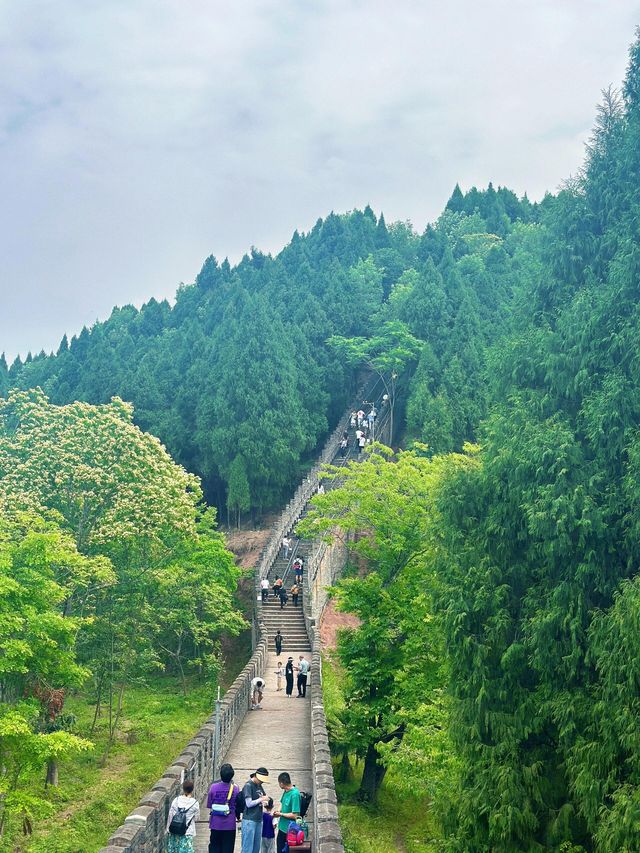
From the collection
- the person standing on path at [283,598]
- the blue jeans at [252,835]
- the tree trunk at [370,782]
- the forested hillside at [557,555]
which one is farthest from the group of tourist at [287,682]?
the blue jeans at [252,835]

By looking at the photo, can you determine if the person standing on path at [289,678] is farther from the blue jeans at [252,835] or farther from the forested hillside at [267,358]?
the forested hillside at [267,358]

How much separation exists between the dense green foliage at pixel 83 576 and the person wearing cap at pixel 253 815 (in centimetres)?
818

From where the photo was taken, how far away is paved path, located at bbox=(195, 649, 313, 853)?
13453 millimetres

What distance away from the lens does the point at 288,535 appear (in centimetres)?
3594

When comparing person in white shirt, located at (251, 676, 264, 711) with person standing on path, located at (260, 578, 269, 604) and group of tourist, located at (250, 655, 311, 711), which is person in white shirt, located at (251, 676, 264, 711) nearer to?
group of tourist, located at (250, 655, 311, 711)

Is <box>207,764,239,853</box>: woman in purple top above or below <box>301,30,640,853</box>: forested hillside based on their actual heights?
below

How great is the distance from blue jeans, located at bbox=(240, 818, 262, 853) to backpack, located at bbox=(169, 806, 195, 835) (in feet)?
3.06

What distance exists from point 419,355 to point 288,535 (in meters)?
15.3

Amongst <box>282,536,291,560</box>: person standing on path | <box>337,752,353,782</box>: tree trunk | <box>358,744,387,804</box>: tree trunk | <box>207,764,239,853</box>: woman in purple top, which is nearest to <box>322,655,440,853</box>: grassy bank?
<box>337,752,353,782</box>: tree trunk

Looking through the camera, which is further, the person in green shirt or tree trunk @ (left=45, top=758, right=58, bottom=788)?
tree trunk @ (left=45, top=758, right=58, bottom=788)

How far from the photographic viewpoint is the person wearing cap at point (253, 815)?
354 inches

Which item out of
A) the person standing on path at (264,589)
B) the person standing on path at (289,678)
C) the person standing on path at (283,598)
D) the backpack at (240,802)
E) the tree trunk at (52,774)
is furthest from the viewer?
the person standing on path at (264,589)

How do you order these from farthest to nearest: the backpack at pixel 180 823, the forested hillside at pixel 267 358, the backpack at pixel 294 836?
the forested hillside at pixel 267 358 → the backpack at pixel 294 836 → the backpack at pixel 180 823

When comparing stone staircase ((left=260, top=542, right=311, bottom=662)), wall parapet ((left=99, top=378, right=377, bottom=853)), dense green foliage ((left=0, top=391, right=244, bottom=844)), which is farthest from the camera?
stone staircase ((left=260, top=542, right=311, bottom=662))
